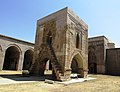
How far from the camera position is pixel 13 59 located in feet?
81.4

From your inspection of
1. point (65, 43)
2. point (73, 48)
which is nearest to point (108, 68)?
point (73, 48)

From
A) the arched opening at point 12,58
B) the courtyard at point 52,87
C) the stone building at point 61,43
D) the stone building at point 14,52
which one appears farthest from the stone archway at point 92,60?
the courtyard at point 52,87

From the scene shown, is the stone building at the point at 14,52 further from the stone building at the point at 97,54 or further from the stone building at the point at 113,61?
the stone building at the point at 113,61

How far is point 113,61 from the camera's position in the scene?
81.7ft

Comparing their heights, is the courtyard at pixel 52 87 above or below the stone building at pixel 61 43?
below

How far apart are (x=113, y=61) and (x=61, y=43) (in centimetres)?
1801

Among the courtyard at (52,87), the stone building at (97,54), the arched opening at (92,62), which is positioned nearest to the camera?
the courtyard at (52,87)

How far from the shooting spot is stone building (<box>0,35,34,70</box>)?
64.6ft

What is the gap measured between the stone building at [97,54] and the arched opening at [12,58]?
55.0 ft

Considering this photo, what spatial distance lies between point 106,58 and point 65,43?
716 inches

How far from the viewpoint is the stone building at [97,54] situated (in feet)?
83.0

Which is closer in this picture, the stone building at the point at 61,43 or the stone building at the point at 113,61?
the stone building at the point at 61,43

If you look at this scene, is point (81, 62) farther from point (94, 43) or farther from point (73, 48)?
point (94, 43)

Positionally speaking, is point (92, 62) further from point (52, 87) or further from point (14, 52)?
point (52, 87)
